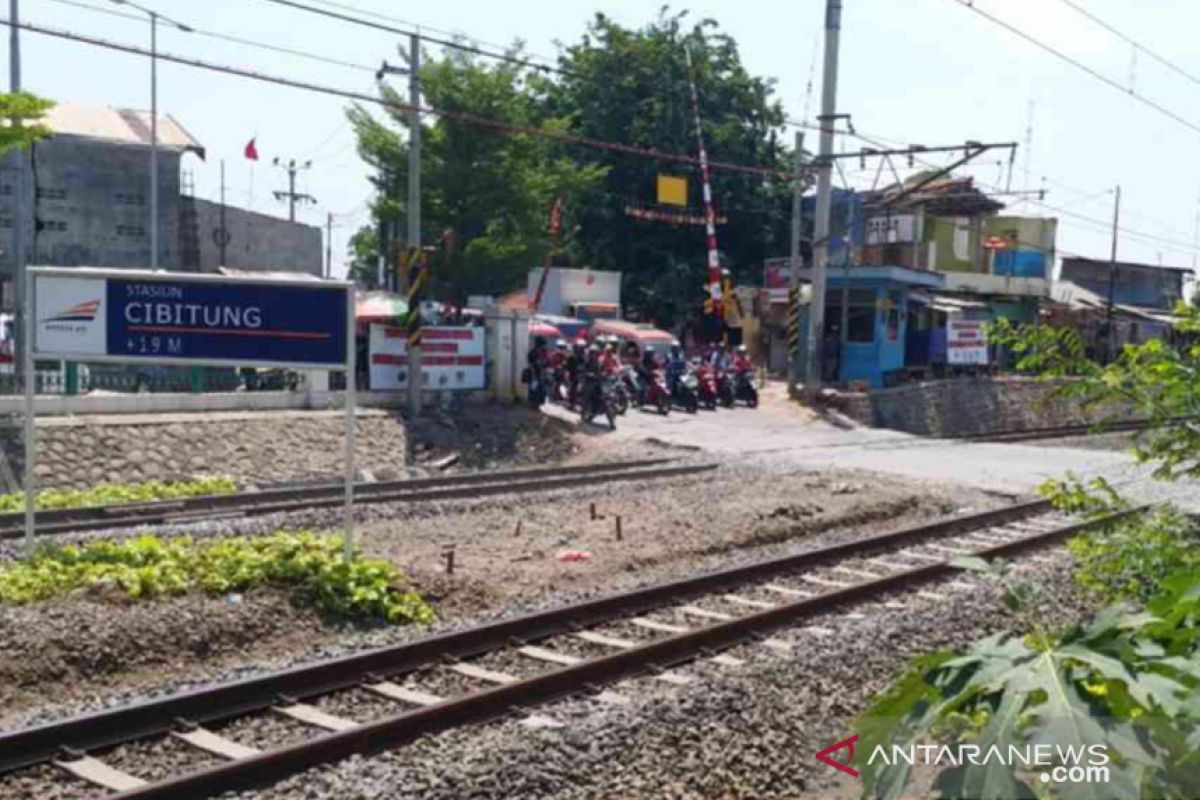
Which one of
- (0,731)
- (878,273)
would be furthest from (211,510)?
(878,273)

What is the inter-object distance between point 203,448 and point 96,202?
27.0 m

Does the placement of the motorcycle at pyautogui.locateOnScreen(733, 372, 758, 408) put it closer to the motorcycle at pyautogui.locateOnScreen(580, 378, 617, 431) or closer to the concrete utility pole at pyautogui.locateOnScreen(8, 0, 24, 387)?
the motorcycle at pyautogui.locateOnScreen(580, 378, 617, 431)

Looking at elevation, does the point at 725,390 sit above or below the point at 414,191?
below

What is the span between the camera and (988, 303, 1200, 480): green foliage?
4.57 metres

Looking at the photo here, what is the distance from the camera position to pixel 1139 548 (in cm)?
511

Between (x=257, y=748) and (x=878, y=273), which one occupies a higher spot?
(x=878, y=273)

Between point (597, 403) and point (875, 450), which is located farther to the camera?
point (597, 403)

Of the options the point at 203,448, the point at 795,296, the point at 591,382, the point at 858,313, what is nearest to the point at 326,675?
the point at 203,448

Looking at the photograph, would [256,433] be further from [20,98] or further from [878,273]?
[878,273]

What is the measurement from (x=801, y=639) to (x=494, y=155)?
96.5 feet

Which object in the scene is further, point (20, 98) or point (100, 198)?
point (100, 198)

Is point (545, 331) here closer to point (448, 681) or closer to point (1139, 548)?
point (448, 681)

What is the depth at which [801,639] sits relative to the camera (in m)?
8.95

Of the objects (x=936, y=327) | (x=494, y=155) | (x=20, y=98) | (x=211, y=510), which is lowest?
(x=211, y=510)
